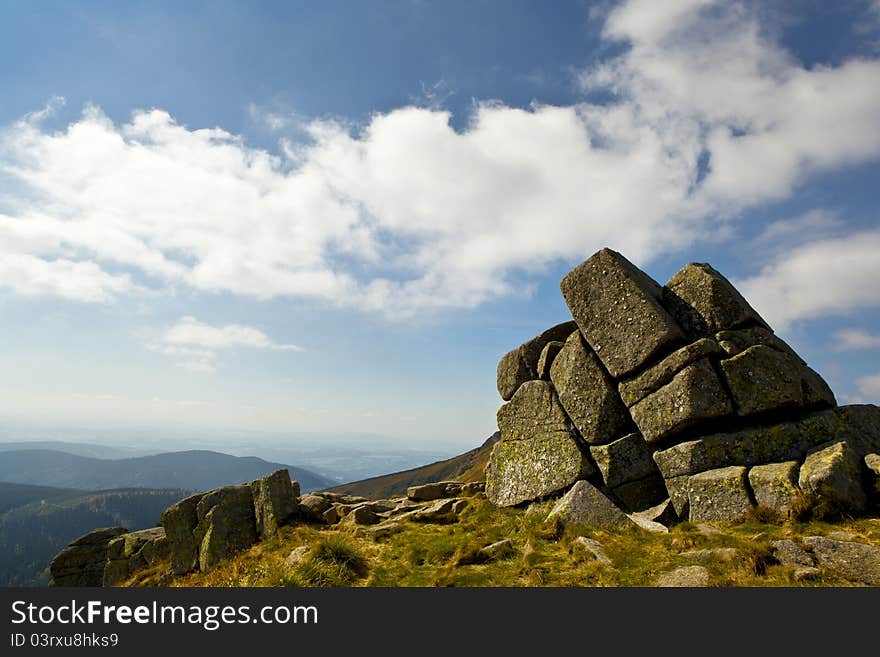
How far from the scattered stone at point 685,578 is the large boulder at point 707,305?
38.8ft

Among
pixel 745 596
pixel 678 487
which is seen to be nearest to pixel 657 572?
pixel 745 596

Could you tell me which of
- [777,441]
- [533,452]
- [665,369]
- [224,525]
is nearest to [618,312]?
[665,369]

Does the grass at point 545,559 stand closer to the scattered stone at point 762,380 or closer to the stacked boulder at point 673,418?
the stacked boulder at point 673,418

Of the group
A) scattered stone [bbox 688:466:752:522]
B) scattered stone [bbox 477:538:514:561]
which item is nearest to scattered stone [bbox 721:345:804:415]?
scattered stone [bbox 688:466:752:522]

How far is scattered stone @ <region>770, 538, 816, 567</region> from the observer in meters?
10.8

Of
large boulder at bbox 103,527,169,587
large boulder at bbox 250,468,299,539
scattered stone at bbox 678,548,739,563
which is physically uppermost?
scattered stone at bbox 678,548,739,563

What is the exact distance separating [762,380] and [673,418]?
11.9 ft

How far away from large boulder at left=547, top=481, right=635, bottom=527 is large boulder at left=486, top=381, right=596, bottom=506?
8.69 ft

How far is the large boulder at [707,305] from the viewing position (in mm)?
20062

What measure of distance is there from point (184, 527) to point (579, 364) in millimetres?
25978

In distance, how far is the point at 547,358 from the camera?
2481cm

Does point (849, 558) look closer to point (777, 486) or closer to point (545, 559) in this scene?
point (777, 486)

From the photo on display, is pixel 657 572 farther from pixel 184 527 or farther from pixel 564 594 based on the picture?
pixel 184 527

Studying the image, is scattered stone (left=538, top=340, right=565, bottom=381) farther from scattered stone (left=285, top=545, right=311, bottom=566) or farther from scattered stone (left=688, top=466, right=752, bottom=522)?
scattered stone (left=285, top=545, right=311, bottom=566)
